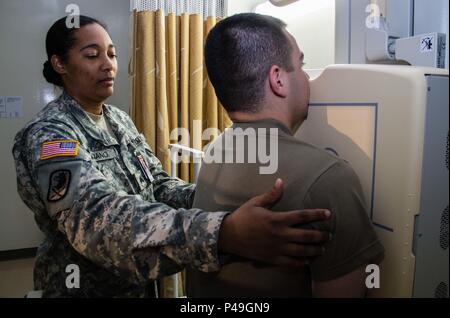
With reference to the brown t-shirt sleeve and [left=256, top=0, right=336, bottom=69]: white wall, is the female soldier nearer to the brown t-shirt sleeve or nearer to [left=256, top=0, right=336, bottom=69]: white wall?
the brown t-shirt sleeve

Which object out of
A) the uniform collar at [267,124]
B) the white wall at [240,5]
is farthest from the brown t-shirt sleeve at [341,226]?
the white wall at [240,5]

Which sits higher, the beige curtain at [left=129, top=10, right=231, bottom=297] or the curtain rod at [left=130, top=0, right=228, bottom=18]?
the curtain rod at [left=130, top=0, right=228, bottom=18]

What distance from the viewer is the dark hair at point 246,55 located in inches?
35.1

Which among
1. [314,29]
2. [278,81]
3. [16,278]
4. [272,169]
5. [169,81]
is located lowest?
[16,278]

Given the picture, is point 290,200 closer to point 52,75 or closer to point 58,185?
point 58,185

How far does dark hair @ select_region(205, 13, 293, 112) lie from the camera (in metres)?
0.89

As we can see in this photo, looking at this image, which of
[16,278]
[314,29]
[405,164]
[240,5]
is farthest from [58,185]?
[16,278]

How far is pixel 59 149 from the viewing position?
101 cm

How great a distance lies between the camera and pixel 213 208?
36.2 inches

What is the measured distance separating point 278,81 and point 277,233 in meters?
0.38

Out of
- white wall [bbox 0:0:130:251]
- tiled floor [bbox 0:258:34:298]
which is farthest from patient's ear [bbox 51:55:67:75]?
white wall [bbox 0:0:130:251]
